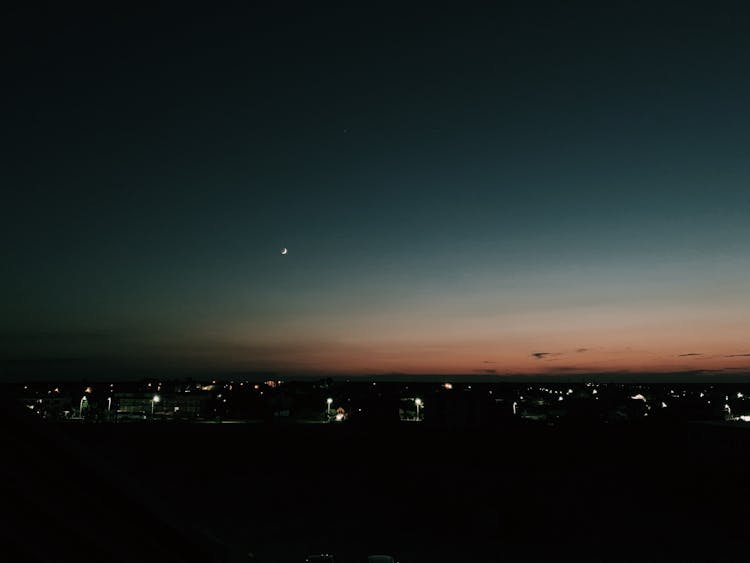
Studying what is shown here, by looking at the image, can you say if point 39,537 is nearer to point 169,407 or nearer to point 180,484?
point 180,484

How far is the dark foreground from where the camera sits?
6.18 ft

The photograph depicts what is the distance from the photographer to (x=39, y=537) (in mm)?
1731

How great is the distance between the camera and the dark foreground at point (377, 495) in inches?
74.2

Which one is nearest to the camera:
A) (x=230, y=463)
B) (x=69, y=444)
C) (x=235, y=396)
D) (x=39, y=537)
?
(x=39, y=537)

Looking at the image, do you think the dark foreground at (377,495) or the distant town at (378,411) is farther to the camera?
the distant town at (378,411)

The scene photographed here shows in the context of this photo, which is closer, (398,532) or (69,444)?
(69,444)

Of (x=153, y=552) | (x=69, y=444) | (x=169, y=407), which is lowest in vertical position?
(x=169, y=407)

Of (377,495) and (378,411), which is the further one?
(378,411)

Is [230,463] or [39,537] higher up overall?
[39,537]

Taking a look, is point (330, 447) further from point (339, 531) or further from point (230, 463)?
point (339, 531)

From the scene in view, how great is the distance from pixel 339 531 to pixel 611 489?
16.1 metres

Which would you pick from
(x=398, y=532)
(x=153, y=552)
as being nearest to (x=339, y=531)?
(x=398, y=532)

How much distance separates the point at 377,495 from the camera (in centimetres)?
2586

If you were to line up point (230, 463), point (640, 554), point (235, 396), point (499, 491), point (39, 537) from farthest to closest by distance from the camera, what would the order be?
point (235, 396) < point (230, 463) < point (499, 491) < point (640, 554) < point (39, 537)
